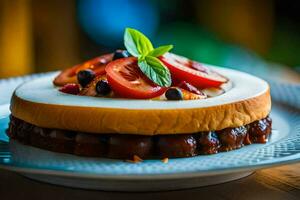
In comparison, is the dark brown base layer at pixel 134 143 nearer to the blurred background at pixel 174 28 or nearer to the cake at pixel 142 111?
the cake at pixel 142 111

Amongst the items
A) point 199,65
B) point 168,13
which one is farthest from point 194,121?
point 168,13

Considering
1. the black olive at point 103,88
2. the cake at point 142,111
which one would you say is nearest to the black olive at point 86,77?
the cake at point 142,111

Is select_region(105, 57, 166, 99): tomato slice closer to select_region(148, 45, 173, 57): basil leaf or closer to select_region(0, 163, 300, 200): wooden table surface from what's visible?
select_region(148, 45, 173, 57): basil leaf

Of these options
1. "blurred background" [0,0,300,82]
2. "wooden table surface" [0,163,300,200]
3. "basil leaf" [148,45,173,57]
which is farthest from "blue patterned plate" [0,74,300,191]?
"blurred background" [0,0,300,82]

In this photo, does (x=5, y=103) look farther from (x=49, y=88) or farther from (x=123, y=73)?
(x=123, y=73)

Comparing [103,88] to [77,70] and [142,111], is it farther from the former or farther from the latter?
[77,70]

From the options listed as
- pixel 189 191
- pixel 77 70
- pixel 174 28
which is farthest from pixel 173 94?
pixel 174 28
